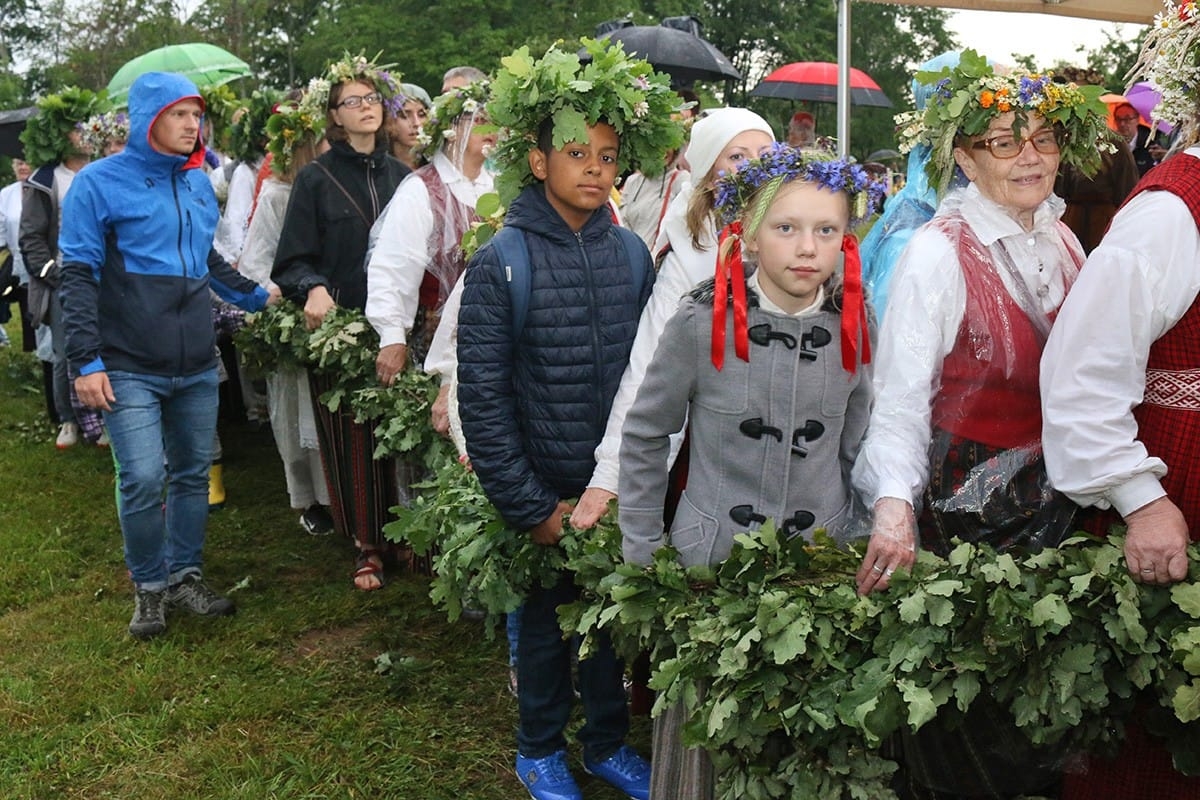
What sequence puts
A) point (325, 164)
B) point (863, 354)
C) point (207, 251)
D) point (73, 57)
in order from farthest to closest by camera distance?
1. point (73, 57)
2. point (325, 164)
3. point (207, 251)
4. point (863, 354)

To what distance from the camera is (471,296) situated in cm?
340

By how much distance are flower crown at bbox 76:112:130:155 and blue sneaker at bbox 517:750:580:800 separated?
238 inches

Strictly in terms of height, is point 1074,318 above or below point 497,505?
above

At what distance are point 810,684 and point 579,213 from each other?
1593mm

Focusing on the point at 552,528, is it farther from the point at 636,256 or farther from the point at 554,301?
Result: the point at 636,256

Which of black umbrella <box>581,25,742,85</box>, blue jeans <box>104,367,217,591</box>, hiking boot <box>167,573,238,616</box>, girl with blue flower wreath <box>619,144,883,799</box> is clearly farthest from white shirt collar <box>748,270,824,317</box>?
black umbrella <box>581,25,742,85</box>

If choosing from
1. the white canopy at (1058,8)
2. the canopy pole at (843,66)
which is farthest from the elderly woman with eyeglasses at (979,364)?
the canopy pole at (843,66)

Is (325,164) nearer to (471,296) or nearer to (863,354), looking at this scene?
(471,296)

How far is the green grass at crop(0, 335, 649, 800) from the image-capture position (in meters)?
4.05

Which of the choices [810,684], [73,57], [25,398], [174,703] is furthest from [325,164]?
[73,57]

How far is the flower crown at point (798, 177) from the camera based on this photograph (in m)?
2.79

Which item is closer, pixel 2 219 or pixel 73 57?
pixel 2 219

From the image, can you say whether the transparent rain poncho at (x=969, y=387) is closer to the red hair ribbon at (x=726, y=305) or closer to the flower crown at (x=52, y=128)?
the red hair ribbon at (x=726, y=305)

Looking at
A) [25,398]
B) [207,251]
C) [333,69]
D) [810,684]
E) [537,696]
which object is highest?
[333,69]
